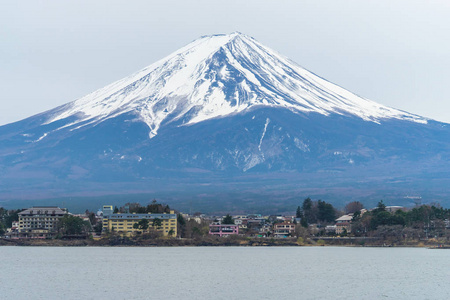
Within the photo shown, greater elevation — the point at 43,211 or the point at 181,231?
the point at 43,211

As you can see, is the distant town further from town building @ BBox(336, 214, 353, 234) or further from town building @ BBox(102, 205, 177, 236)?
town building @ BBox(336, 214, 353, 234)

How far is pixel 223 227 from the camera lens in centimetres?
11106

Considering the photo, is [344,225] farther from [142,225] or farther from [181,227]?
[142,225]

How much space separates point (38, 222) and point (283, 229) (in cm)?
3040

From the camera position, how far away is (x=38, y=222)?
104250 millimetres

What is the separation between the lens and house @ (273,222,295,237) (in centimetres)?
10979
